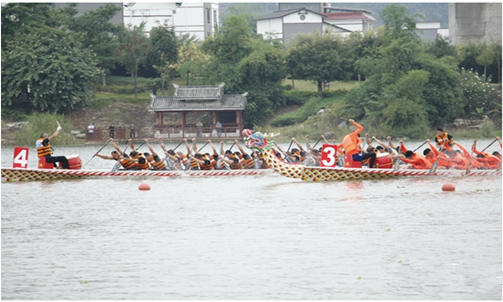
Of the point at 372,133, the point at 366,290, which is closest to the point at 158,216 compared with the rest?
the point at 366,290

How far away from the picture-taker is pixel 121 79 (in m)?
54.8

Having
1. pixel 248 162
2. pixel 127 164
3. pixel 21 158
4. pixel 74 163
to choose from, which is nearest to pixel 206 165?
pixel 248 162

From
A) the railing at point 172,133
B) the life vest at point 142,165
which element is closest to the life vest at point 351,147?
the life vest at point 142,165

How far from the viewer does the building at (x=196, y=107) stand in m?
46.3

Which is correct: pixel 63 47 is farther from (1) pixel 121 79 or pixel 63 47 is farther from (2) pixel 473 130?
(2) pixel 473 130

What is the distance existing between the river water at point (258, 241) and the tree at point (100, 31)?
102 feet

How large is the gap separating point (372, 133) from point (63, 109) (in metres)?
18.8

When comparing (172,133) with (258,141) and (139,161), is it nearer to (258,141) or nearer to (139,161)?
(139,161)

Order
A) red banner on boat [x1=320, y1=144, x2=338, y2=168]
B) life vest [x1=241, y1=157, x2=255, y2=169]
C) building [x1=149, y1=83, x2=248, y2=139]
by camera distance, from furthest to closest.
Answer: building [x1=149, y1=83, x2=248, y2=139], life vest [x1=241, y1=157, x2=255, y2=169], red banner on boat [x1=320, y1=144, x2=338, y2=168]

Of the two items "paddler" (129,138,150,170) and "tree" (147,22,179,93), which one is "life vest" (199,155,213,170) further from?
"tree" (147,22,179,93)

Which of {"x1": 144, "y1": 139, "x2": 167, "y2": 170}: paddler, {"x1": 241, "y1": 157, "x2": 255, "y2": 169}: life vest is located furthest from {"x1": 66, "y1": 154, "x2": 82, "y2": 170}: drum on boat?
{"x1": 241, "y1": 157, "x2": 255, "y2": 169}: life vest

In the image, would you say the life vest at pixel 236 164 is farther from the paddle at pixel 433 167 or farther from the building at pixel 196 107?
the building at pixel 196 107

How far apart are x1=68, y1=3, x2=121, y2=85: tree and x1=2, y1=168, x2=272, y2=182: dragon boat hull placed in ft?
96.2

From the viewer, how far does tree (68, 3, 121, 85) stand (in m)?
51.4
